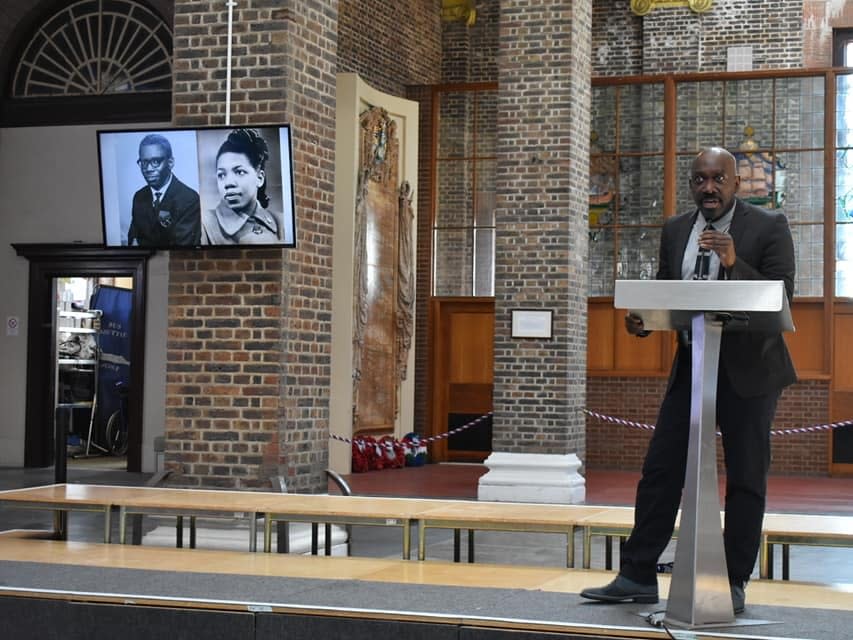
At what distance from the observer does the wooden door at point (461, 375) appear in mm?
17031

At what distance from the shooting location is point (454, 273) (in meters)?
17.4

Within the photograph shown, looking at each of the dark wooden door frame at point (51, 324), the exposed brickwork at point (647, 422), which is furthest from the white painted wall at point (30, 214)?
the exposed brickwork at point (647, 422)

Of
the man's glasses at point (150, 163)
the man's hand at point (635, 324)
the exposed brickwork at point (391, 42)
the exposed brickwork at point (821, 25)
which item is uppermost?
the exposed brickwork at point (821, 25)

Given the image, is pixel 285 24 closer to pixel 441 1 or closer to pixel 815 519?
pixel 815 519

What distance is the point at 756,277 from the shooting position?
3965mm

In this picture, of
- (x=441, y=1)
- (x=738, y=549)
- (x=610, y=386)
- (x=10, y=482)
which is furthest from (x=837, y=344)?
(x=738, y=549)

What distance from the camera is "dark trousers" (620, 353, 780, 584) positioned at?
13.2 feet

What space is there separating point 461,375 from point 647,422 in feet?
8.28

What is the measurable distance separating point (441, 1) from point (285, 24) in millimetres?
11238

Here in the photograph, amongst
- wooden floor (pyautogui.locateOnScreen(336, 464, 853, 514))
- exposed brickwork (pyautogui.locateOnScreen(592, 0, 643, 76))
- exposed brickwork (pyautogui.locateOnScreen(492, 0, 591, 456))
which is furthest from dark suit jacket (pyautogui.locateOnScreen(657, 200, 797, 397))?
exposed brickwork (pyautogui.locateOnScreen(592, 0, 643, 76))

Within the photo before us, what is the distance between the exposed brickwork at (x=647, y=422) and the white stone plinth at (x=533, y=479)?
165 inches

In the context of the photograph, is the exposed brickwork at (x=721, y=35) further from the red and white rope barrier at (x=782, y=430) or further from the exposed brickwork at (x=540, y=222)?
the exposed brickwork at (x=540, y=222)

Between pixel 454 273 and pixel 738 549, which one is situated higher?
pixel 454 273

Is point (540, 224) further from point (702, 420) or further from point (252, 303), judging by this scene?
point (702, 420)
